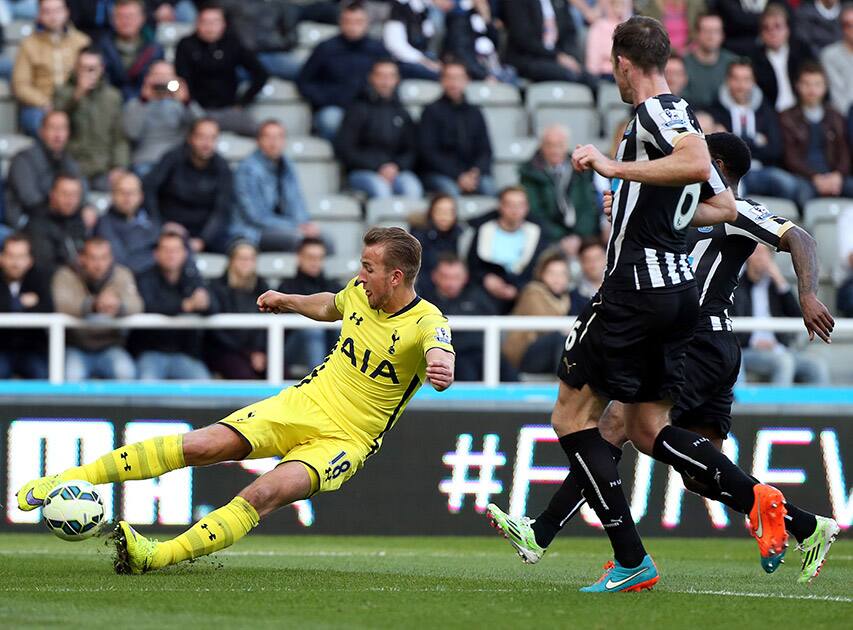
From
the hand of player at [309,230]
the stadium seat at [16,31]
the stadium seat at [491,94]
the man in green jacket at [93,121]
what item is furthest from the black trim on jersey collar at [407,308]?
the stadium seat at [16,31]

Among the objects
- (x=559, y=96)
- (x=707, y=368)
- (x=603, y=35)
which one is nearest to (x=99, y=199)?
(x=559, y=96)

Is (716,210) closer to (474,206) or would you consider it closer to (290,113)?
(474,206)

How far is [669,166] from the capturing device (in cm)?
641

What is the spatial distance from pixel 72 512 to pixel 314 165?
879cm

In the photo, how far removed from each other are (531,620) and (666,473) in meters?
5.85

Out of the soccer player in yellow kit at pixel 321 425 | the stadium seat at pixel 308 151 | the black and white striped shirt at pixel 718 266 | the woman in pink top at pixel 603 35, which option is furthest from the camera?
the woman in pink top at pixel 603 35

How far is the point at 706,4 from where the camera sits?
57.2 ft

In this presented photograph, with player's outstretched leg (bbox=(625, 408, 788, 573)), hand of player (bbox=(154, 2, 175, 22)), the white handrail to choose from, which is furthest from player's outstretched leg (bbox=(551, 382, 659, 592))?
hand of player (bbox=(154, 2, 175, 22))

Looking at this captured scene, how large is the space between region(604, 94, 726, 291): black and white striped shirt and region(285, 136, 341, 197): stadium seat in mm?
8739

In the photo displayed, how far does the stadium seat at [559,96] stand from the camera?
1614 cm

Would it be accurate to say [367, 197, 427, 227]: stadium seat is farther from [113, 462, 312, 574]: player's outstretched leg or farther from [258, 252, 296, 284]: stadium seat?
[113, 462, 312, 574]: player's outstretched leg

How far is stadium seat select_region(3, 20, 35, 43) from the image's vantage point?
52.6 feet

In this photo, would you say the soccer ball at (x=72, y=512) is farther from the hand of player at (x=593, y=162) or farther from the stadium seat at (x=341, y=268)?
the stadium seat at (x=341, y=268)

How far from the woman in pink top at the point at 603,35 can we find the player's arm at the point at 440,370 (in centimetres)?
1029
